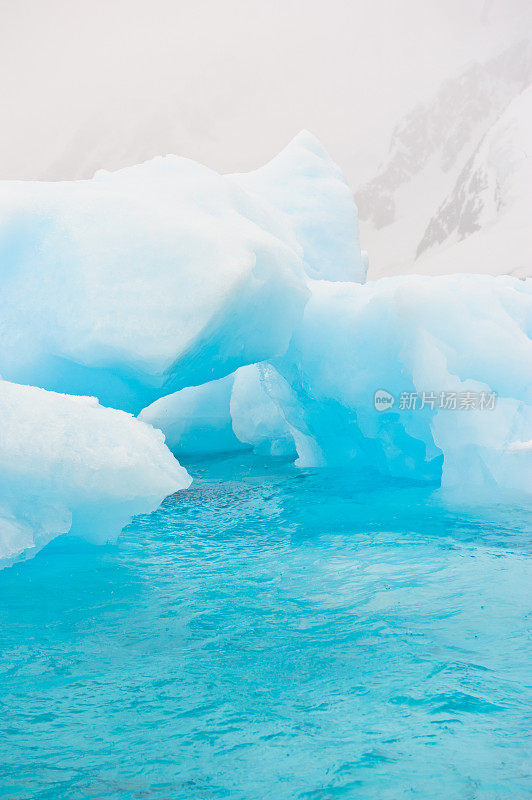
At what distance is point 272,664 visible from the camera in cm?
350

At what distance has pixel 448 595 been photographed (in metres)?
4.39

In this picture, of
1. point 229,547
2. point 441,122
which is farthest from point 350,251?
point 441,122

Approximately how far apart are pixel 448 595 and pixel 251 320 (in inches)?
120

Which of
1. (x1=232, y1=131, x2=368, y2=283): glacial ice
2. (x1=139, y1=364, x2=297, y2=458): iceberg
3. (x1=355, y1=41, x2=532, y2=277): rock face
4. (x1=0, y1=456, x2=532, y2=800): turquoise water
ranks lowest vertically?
(x1=0, y1=456, x2=532, y2=800): turquoise water

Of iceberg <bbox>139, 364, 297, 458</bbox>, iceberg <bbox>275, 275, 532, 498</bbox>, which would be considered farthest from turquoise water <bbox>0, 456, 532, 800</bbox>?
iceberg <bbox>139, 364, 297, 458</bbox>

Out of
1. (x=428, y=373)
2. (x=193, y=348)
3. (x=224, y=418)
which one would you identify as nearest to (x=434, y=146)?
(x=224, y=418)

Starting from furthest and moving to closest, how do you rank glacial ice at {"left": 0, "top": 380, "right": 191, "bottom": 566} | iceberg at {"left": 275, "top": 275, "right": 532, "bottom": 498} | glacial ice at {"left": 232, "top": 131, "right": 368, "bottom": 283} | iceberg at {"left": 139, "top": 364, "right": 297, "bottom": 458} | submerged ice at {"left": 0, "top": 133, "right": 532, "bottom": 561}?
glacial ice at {"left": 232, "top": 131, "right": 368, "bottom": 283} → iceberg at {"left": 139, "top": 364, "right": 297, "bottom": 458} → iceberg at {"left": 275, "top": 275, "right": 532, "bottom": 498} → submerged ice at {"left": 0, "top": 133, "right": 532, "bottom": 561} → glacial ice at {"left": 0, "top": 380, "right": 191, "bottom": 566}

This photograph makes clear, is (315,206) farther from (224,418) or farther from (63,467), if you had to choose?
(63,467)

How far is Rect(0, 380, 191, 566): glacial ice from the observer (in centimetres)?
441

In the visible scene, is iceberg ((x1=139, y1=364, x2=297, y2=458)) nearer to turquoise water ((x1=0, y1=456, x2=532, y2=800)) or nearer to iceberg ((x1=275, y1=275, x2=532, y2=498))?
iceberg ((x1=275, y1=275, x2=532, y2=498))

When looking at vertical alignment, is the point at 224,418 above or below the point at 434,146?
below

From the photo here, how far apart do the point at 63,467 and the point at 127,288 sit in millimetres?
1737

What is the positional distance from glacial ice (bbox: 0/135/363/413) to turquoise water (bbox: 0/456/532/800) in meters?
1.29

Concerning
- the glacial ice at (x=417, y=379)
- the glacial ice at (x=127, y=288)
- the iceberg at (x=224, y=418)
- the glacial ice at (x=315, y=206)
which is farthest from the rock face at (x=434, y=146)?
the glacial ice at (x=127, y=288)
